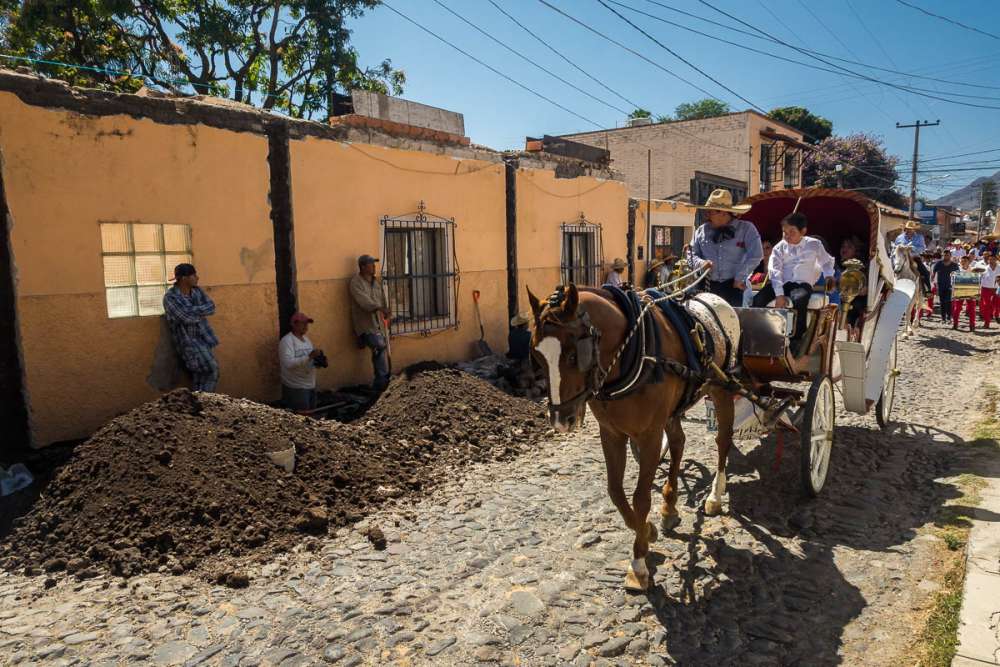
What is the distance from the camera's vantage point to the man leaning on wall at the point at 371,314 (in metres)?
7.87

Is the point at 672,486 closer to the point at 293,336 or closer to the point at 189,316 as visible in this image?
the point at 293,336

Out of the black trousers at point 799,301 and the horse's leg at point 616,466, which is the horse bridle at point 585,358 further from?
the black trousers at point 799,301

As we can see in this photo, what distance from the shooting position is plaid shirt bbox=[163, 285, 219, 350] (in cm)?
604

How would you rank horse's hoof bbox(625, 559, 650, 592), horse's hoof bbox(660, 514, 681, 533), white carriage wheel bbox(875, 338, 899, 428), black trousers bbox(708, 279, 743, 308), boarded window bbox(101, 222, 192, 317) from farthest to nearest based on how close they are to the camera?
white carriage wheel bbox(875, 338, 899, 428) < boarded window bbox(101, 222, 192, 317) < black trousers bbox(708, 279, 743, 308) < horse's hoof bbox(660, 514, 681, 533) < horse's hoof bbox(625, 559, 650, 592)

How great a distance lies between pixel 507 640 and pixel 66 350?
4717 mm

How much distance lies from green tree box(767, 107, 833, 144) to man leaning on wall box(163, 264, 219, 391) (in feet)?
133

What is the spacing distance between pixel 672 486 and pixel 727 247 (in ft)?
7.74

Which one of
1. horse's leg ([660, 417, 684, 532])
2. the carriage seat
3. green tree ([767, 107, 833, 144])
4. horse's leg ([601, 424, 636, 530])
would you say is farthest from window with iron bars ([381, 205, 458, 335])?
green tree ([767, 107, 833, 144])

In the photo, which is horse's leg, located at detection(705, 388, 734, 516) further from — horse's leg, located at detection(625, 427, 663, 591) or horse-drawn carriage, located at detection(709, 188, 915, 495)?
horse's leg, located at detection(625, 427, 663, 591)

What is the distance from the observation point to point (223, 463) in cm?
467

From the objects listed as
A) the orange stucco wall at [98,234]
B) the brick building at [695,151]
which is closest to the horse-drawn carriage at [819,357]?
the orange stucco wall at [98,234]

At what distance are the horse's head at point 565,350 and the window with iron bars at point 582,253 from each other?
357 inches

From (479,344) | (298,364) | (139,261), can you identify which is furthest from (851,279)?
(139,261)

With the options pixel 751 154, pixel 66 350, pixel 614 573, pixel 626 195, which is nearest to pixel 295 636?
pixel 614 573
